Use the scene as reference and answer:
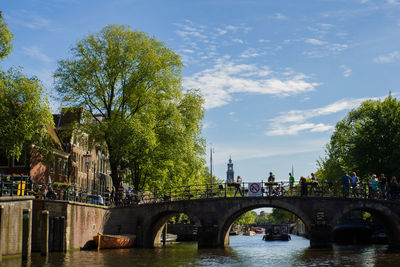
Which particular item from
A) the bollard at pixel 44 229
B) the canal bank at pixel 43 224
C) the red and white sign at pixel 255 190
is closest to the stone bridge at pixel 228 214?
the red and white sign at pixel 255 190

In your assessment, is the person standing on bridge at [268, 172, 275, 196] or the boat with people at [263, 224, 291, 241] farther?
the boat with people at [263, 224, 291, 241]

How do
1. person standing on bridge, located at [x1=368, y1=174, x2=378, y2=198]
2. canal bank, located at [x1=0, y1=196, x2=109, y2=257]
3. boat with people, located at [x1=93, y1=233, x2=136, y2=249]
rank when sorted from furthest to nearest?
person standing on bridge, located at [x1=368, y1=174, x2=378, y2=198]
boat with people, located at [x1=93, y1=233, x2=136, y2=249]
canal bank, located at [x1=0, y1=196, x2=109, y2=257]

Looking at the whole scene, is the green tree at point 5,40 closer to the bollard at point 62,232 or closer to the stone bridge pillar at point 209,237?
the bollard at point 62,232

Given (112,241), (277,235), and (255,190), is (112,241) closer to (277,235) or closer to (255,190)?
(255,190)

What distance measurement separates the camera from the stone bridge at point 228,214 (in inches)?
1406

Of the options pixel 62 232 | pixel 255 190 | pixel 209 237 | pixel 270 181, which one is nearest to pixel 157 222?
pixel 209 237

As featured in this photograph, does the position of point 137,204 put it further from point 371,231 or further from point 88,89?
point 371,231

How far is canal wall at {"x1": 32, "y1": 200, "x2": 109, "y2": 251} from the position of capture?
3069cm

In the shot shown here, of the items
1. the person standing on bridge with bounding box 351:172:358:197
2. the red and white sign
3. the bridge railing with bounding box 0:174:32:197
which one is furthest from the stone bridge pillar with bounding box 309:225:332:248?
the bridge railing with bounding box 0:174:32:197

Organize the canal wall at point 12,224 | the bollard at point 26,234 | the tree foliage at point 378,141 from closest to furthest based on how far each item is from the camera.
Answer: the bollard at point 26,234 → the canal wall at point 12,224 → the tree foliage at point 378,141

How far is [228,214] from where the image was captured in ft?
123

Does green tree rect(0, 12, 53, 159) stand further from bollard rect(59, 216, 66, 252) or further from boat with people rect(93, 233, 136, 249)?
boat with people rect(93, 233, 136, 249)

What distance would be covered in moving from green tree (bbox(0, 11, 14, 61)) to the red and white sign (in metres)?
17.5

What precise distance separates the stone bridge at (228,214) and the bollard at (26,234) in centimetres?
1148
